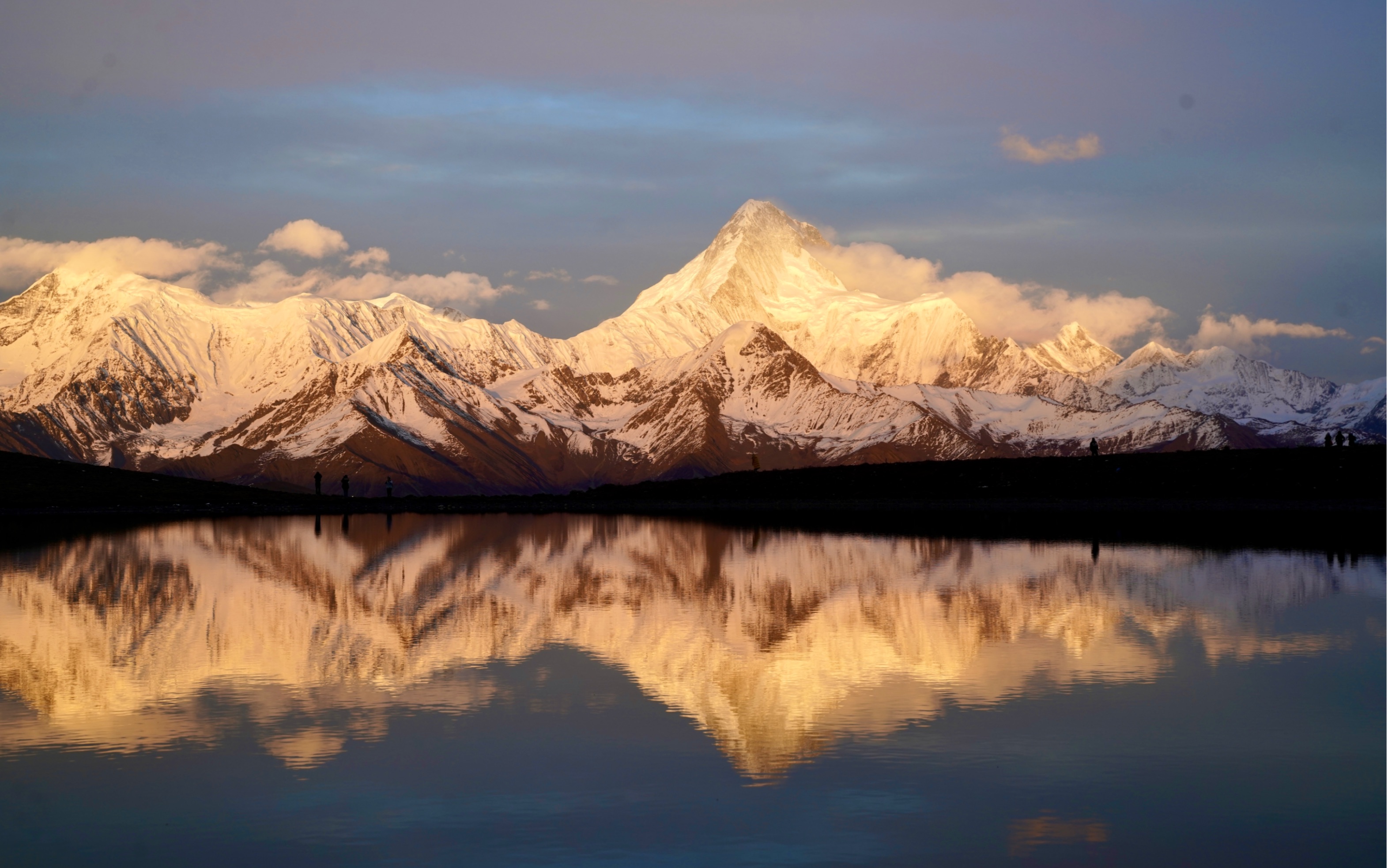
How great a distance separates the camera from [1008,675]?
115ft

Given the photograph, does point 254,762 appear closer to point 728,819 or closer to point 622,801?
point 622,801

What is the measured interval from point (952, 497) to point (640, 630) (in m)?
120

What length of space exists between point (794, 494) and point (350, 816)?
475 ft

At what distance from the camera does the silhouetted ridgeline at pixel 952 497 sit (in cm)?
11394

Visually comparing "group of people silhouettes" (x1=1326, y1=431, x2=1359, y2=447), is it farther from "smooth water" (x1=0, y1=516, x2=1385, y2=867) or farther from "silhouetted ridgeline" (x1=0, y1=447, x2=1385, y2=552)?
"smooth water" (x1=0, y1=516, x2=1385, y2=867)

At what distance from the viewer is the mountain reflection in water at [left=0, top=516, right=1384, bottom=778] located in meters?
31.5

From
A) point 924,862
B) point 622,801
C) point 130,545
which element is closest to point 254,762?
point 622,801

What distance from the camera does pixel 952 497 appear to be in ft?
530

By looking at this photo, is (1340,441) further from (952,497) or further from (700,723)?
(700,723)

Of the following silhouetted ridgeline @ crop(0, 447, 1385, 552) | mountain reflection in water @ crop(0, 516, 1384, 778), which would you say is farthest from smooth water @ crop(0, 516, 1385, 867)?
silhouetted ridgeline @ crop(0, 447, 1385, 552)

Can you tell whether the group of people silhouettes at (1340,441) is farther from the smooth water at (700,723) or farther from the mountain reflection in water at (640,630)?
the smooth water at (700,723)

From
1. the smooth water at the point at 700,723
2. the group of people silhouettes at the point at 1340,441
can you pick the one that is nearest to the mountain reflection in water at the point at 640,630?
the smooth water at the point at 700,723

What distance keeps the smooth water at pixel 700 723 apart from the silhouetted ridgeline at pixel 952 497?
4930 cm

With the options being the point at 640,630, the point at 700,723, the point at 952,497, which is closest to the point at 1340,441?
the point at 952,497
